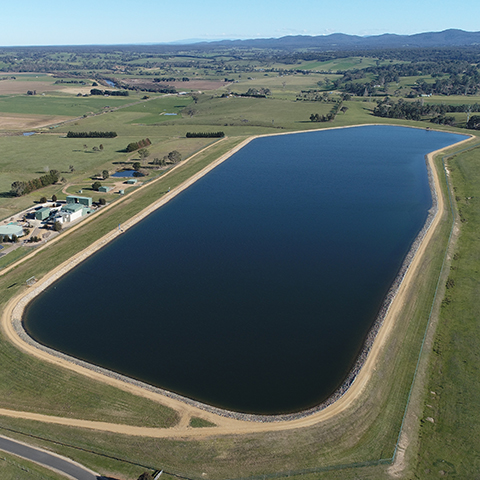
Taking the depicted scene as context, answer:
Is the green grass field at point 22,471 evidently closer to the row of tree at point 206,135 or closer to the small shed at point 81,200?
the small shed at point 81,200

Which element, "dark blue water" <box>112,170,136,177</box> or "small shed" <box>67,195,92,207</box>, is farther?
"dark blue water" <box>112,170,136,177</box>

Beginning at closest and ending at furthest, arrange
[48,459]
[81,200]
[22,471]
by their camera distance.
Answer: [22,471] → [48,459] → [81,200]

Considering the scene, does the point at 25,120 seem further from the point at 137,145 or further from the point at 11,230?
the point at 11,230

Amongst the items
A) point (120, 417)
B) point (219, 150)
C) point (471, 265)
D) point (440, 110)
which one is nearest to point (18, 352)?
point (120, 417)

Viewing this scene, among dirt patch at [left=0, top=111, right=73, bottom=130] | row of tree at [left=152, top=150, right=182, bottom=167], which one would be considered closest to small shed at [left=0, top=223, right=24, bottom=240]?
row of tree at [left=152, top=150, right=182, bottom=167]

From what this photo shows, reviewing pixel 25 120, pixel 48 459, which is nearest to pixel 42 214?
pixel 48 459

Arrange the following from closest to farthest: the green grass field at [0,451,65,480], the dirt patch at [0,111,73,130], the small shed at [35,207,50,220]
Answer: the green grass field at [0,451,65,480]
the small shed at [35,207,50,220]
the dirt patch at [0,111,73,130]

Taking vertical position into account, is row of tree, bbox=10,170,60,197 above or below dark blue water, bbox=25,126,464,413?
above

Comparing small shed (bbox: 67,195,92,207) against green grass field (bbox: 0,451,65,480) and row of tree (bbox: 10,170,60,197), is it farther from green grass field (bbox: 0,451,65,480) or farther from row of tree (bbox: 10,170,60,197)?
green grass field (bbox: 0,451,65,480)
